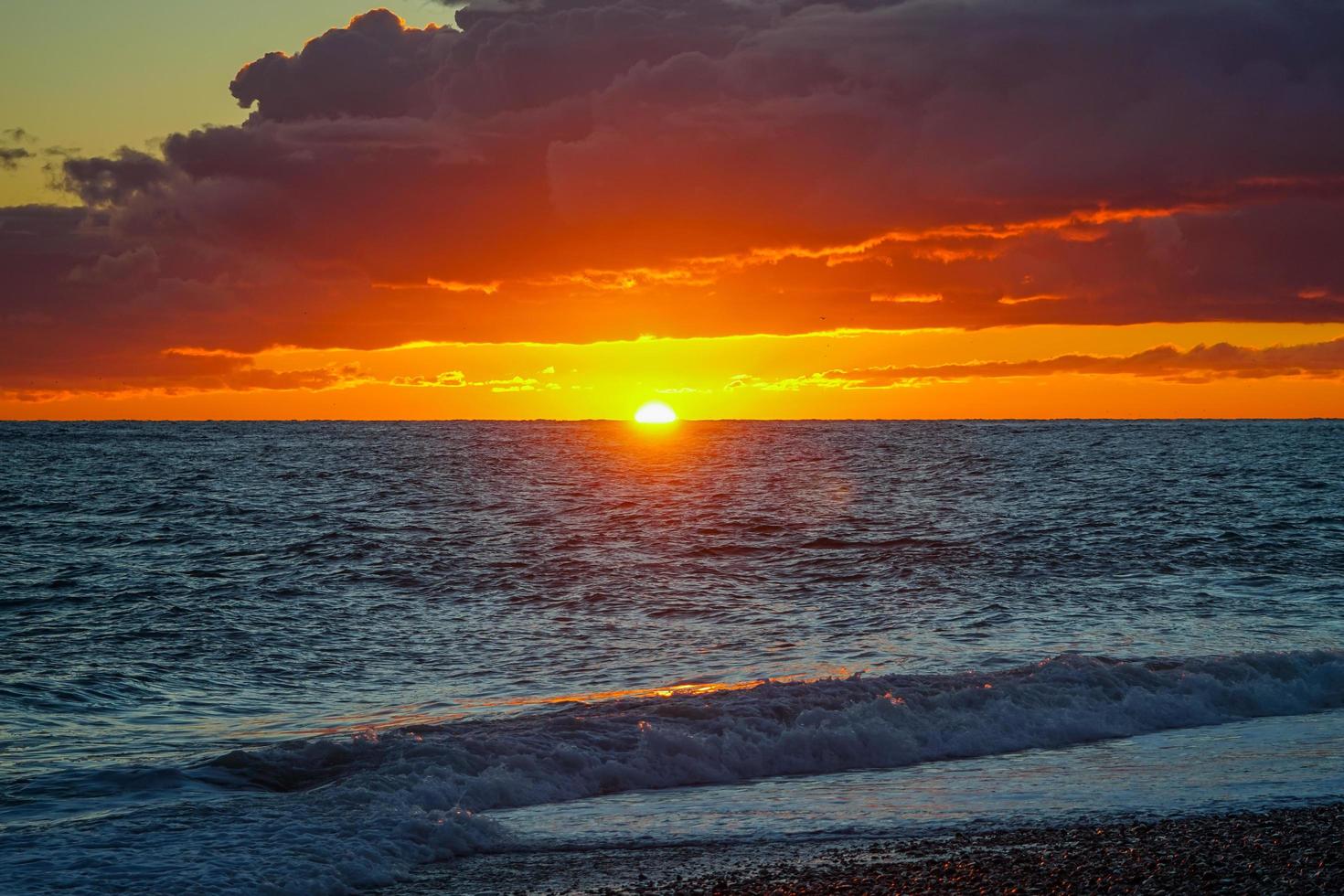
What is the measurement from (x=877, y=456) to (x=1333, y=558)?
74459mm

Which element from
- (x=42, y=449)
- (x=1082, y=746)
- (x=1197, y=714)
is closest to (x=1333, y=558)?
(x=1197, y=714)

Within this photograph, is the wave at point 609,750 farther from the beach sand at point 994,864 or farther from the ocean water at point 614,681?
the beach sand at point 994,864

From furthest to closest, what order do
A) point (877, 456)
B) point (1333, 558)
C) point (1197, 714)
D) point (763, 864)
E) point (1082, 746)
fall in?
point (877, 456)
point (1333, 558)
point (1197, 714)
point (1082, 746)
point (763, 864)

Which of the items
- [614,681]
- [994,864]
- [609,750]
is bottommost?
[614,681]

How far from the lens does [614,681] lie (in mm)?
20828

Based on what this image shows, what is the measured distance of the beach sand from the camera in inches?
411

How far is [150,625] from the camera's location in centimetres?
2631

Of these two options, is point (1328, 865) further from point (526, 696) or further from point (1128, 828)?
point (526, 696)

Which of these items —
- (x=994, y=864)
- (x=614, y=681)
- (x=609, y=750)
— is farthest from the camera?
(x=614, y=681)

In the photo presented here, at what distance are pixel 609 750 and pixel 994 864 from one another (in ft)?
20.8

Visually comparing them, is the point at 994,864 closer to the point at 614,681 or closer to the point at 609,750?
the point at 609,750

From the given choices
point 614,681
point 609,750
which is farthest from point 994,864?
point 614,681

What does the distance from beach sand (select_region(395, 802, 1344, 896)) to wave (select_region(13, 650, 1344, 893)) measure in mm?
1479

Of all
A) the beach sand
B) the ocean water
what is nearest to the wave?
the ocean water
